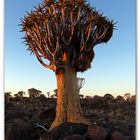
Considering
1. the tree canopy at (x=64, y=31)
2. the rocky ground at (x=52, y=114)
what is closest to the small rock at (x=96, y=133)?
the rocky ground at (x=52, y=114)

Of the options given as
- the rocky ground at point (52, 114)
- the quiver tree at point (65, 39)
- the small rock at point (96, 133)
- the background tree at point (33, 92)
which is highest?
the quiver tree at point (65, 39)

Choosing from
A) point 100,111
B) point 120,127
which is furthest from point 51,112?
point 120,127

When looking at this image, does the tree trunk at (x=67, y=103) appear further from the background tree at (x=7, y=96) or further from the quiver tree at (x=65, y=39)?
the background tree at (x=7, y=96)

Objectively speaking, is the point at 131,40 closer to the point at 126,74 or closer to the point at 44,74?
the point at 126,74

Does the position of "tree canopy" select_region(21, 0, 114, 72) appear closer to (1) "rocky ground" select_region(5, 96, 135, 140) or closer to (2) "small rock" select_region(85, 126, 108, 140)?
(1) "rocky ground" select_region(5, 96, 135, 140)

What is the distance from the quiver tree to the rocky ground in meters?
0.06

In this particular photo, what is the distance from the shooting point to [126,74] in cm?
219

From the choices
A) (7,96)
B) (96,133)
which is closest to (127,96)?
(96,133)

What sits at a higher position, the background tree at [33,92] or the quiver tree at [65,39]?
the quiver tree at [65,39]

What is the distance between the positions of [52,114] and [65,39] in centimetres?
51

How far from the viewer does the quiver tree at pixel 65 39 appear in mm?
2178

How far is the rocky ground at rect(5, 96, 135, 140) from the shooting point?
7.09ft

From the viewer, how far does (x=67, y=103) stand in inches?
86.8

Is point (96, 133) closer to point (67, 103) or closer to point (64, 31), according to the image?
point (67, 103)
